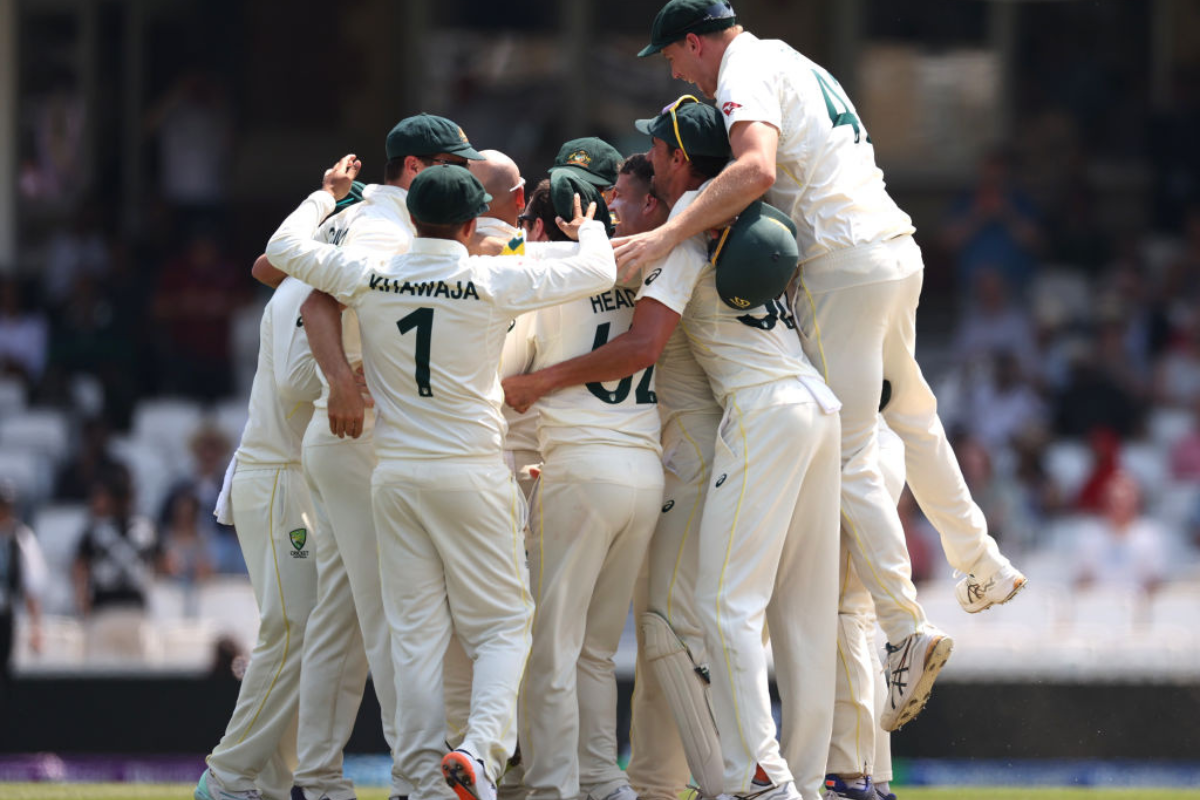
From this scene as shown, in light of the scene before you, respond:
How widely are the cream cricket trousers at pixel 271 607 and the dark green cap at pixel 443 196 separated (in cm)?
124

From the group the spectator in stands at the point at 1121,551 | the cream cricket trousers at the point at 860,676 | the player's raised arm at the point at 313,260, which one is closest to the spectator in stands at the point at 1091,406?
the spectator in stands at the point at 1121,551

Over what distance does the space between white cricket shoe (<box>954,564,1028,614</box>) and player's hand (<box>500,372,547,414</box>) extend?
1.85 meters

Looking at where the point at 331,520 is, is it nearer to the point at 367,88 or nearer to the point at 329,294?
the point at 329,294

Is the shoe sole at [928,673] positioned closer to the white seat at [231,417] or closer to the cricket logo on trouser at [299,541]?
the cricket logo on trouser at [299,541]

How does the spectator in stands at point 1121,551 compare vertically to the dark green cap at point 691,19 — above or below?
below

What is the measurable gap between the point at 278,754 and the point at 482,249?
1.96 m

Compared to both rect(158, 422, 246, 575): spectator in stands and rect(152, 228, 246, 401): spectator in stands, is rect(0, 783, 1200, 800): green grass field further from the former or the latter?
rect(152, 228, 246, 401): spectator in stands

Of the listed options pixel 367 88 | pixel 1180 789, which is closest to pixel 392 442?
pixel 1180 789

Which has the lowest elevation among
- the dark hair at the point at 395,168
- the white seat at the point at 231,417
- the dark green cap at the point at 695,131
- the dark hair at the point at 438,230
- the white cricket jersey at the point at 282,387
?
the white seat at the point at 231,417

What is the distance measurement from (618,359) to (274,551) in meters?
1.45

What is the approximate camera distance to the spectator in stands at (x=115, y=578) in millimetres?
10852

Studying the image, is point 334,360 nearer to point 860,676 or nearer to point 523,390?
point 523,390

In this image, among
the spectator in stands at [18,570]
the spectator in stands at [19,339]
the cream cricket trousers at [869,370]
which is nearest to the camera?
the cream cricket trousers at [869,370]

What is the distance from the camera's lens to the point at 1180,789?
9.25m
